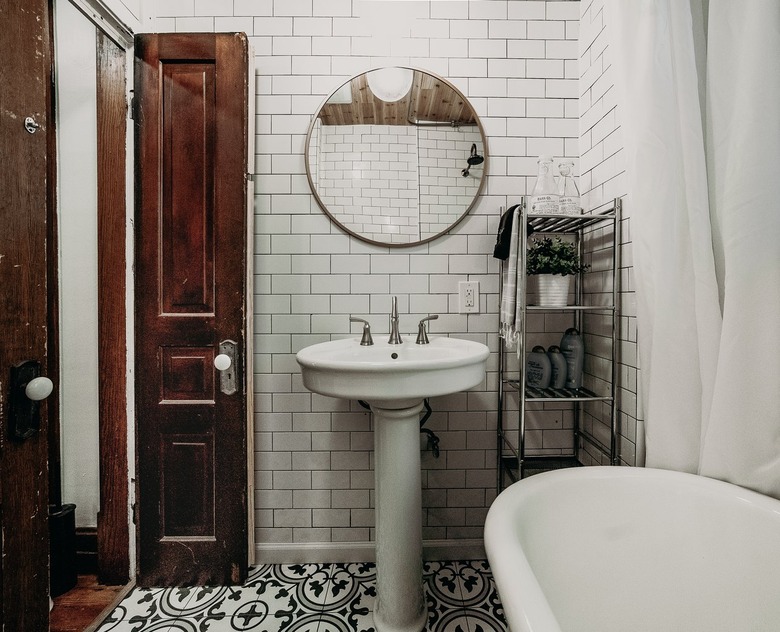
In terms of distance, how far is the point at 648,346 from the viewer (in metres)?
1.12

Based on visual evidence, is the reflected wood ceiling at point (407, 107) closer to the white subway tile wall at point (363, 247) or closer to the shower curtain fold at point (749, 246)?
the white subway tile wall at point (363, 247)

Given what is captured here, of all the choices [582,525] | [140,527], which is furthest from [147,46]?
[582,525]

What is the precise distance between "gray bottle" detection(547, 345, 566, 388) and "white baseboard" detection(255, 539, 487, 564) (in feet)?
2.48

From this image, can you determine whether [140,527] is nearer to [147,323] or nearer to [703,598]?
[147,323]

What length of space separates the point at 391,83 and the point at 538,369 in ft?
4.21

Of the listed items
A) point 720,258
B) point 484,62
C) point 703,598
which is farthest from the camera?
point 484,62

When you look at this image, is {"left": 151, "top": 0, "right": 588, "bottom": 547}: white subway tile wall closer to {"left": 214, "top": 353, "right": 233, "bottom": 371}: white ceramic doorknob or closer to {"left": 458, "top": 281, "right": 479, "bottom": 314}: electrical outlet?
{"left": 458, "top": 281, "right": 479, "bottom": 314}: electrical outlet

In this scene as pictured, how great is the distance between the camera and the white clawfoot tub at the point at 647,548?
2.72 ft

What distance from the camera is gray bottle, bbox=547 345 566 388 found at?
1.46 m

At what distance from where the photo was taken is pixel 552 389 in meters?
1.47

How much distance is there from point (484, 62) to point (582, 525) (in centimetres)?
168

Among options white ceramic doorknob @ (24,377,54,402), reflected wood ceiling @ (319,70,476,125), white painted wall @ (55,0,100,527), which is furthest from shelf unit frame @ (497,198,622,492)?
white painted wall @ (55,0,100,527)

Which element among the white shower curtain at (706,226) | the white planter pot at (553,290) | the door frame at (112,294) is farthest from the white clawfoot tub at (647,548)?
the door frame at (112,294)

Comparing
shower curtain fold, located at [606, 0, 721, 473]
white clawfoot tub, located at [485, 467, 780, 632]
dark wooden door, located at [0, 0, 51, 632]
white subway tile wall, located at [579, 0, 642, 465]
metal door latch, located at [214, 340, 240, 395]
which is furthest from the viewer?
metal door latch, located at [214, 340, 240, 395]
